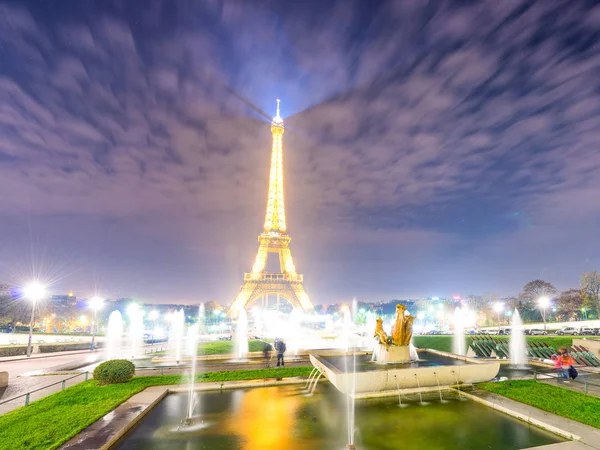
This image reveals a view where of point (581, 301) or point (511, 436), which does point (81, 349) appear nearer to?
point (511, 436)

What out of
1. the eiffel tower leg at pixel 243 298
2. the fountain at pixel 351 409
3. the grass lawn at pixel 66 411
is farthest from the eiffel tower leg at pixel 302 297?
the fountain at pixel 351 409

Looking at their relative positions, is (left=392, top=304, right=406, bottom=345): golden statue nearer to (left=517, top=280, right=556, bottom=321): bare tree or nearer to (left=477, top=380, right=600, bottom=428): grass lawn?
(left=477, top=380, right=600, bottom=428): grass lawn

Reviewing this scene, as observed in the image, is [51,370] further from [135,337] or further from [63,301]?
[63,301]

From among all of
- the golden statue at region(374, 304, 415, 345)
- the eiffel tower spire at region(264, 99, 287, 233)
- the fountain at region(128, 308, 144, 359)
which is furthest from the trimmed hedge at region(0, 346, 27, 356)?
the eiffel tower spire at region(264, 99, 287, 233)

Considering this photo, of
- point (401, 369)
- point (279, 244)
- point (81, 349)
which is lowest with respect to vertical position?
point (81, 349)

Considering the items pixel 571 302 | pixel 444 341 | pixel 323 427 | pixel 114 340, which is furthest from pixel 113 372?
pixel 571 302

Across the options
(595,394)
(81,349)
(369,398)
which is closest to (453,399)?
(369,398)
